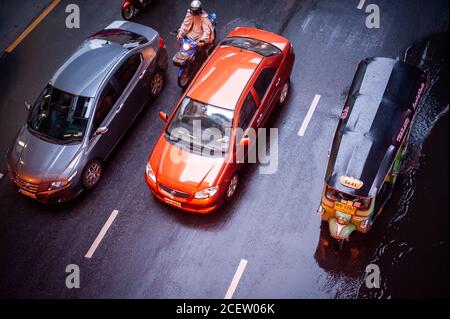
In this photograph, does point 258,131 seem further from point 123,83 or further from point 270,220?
point 123,83

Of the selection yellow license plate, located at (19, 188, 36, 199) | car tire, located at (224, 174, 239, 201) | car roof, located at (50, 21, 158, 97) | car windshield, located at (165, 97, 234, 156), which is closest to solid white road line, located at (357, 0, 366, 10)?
car windshield, located at (165, 97, 234, 156)

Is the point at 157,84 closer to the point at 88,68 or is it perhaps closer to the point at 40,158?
the point at 88,68

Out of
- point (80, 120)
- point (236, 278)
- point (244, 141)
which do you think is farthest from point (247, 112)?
point (80, 120)

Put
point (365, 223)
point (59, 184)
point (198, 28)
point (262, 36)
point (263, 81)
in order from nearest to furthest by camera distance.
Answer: point (365, 223)
point (59, 184)
point (263, 81)
point (262, 36)
point (198, 28)

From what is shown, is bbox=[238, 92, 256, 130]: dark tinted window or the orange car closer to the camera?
the orange car

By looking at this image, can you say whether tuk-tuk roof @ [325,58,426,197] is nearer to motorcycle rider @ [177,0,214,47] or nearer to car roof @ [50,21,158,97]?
motorcycle rider @ [177,0,214,47]

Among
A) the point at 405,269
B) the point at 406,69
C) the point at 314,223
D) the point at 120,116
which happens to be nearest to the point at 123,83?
the point at 120,116
